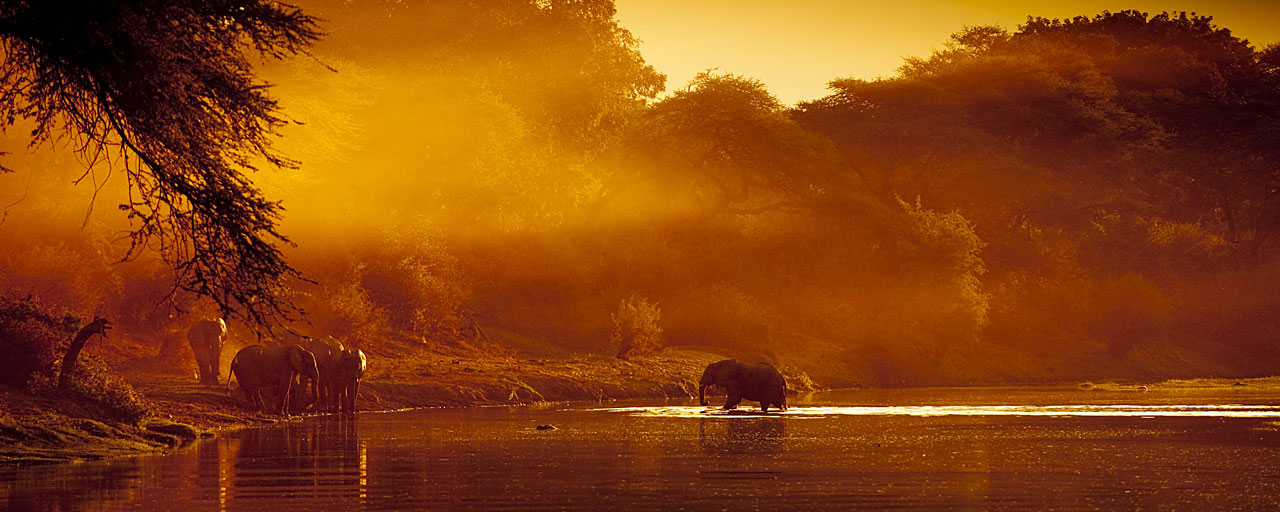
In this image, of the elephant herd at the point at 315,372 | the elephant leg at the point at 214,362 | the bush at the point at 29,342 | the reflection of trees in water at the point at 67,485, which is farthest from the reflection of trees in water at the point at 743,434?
the elephant leg at the point at 214,362

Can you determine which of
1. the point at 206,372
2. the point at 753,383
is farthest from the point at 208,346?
the point at 753,383

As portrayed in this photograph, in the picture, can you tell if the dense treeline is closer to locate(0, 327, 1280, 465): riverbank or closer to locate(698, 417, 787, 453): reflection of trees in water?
locate(0, 327, 1280, 465): riverbank

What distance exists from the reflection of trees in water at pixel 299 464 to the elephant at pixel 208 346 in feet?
23.7

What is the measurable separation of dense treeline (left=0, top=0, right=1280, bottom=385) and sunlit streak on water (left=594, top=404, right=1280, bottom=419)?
42.0 feet

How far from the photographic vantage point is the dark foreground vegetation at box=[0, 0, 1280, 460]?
4447cm

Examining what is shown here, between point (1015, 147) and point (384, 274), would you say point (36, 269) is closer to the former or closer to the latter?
point (384, 274)

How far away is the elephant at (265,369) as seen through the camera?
112 ft

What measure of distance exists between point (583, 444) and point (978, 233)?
53435mm

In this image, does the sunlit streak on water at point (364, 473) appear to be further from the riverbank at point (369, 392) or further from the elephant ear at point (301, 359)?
the elephant ear at point (301, 359)

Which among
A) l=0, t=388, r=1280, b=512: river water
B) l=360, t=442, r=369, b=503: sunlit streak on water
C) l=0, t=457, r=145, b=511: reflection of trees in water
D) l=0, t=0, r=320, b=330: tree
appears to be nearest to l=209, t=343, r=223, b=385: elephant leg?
l=0, t=388, r=1280, b=512: river water

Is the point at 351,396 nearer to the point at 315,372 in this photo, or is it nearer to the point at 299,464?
the point at 315,372

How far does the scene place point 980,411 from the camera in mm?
36750

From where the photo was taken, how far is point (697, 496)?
16.9 meters

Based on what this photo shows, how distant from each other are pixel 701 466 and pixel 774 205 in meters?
46.6
